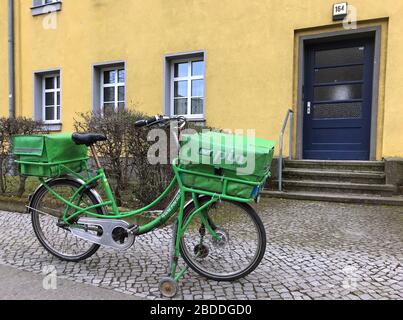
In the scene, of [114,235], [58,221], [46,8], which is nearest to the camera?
[114,235]

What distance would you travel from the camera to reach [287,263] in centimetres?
347

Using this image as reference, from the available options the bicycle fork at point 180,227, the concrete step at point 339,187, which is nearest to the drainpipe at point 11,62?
the concrete step at point 339,187

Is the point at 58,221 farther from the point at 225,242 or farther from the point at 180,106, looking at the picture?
the point at 180,106

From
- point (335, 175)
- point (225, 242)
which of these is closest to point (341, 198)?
point (335, 175)

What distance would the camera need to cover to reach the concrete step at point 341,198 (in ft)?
19.3

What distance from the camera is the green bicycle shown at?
2.83 metres

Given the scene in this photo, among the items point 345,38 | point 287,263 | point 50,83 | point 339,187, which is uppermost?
point 345,38

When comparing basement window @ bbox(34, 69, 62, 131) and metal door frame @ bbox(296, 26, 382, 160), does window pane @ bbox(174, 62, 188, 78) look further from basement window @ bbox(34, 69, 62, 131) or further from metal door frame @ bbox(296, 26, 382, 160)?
basement window @ bbox(34, 69, 62, 131)

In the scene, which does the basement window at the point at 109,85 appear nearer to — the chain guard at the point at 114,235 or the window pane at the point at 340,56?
the window pane at the point at 340,56

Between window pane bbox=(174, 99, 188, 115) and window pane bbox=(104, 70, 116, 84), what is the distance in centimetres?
203

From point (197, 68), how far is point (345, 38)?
327 centimetres

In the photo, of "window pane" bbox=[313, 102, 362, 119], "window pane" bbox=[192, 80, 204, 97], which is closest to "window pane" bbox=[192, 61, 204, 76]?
"window pane" bbox=[192, 80, 204, 97]

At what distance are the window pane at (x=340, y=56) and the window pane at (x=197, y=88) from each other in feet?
8.46

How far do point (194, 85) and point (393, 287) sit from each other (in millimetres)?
6722
